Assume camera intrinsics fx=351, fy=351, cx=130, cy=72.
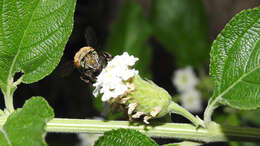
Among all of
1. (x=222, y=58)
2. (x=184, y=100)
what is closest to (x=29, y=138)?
(x=222, y=58)

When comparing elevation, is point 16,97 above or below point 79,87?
above

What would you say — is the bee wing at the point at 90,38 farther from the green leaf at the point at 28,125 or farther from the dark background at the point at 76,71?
the green leaf at the point at 28,125

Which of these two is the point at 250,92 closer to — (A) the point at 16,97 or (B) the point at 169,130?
(B) the point at 169,130

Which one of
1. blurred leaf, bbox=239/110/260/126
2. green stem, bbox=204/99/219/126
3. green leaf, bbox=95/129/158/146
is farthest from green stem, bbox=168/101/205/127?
blurred leaf, bbox=239/110/260/126

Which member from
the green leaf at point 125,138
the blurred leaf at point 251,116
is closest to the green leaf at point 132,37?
the blurred leaf at point 251,116

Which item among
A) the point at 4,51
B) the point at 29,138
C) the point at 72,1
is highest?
the point at 72,1

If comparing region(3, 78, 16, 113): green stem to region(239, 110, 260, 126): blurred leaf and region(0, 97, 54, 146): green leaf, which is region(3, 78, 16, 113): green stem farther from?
region(239, 110, 260, 126): blurred leaf
